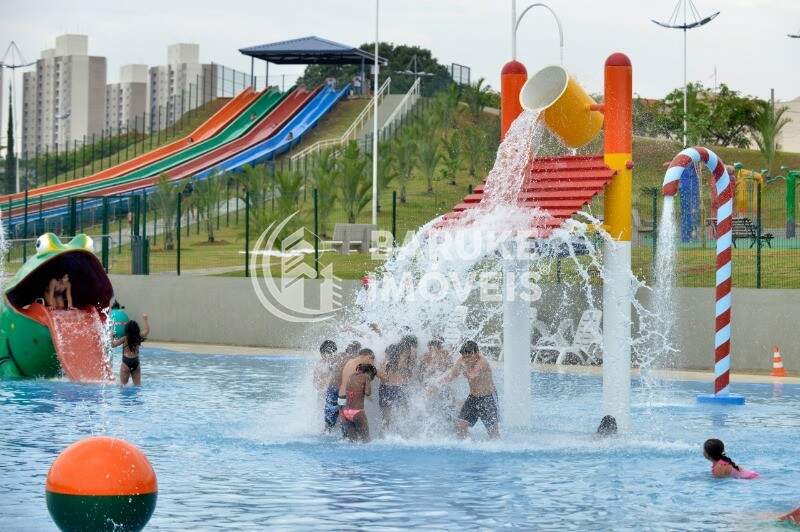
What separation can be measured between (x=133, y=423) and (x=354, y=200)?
964 inches

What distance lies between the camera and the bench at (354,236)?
35.0m

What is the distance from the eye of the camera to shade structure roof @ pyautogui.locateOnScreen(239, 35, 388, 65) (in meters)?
63.4

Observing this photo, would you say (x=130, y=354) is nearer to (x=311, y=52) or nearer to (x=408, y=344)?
(x=408, y=344)

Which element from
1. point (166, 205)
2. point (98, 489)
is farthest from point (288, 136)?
point (98, 489)

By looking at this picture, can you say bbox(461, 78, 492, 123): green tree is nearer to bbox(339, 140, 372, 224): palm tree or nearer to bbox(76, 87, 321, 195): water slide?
bbox(76, 87, 321, 195): water slide

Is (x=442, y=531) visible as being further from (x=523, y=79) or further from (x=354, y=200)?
(x=354, y=200)

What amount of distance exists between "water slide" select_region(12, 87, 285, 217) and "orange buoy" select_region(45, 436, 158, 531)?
125 feet

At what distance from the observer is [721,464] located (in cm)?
1181

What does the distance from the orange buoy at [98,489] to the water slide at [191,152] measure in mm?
38174

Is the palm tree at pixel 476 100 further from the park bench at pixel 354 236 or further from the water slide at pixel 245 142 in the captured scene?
the park bench at pixel 354 236

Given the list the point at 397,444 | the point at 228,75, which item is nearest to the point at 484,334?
the point at 397,444

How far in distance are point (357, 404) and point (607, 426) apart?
2.72 m

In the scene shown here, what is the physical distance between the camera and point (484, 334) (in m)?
24.8

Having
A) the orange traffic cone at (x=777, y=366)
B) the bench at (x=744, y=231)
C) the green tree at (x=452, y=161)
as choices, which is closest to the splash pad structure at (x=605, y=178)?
the orange traffic cone at (x=777, y=366)
